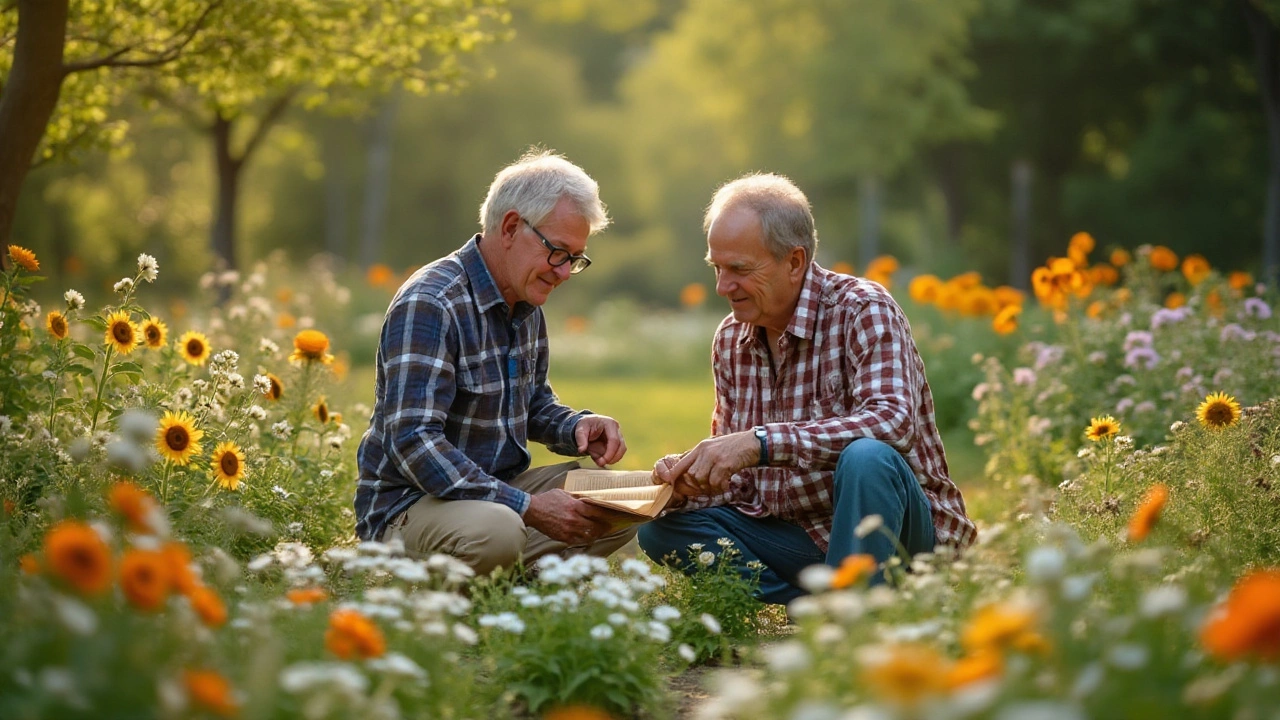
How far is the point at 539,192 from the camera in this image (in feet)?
12.9

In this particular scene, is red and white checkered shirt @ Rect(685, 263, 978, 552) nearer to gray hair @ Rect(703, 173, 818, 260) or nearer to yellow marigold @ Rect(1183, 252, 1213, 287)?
gray hair @ Rect(703, 173, 818, 260)

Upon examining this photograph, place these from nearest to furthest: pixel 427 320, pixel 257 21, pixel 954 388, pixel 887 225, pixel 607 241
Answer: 1. pixel 427 320
2. pixel 257 21
3. pixel 954 388
4. pixel 887 225
5. pixel 607 241

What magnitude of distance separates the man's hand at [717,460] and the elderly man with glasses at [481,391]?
0.31 m

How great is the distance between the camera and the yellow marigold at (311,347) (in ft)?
15.3

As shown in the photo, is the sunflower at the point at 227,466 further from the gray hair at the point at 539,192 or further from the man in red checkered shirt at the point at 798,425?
the man in red checkered shirt at the point at 798,425

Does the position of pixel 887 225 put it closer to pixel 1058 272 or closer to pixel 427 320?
pixel 1058 272

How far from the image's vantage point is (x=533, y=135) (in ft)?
95.1

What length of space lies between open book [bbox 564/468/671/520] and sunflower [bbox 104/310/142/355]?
1.56m

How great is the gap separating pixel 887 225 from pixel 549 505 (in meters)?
25.4

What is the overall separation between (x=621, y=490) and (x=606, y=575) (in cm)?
80

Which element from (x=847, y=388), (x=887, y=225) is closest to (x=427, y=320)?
(x=847, y=388)

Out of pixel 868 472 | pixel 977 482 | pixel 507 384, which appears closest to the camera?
A: pixel 868 472

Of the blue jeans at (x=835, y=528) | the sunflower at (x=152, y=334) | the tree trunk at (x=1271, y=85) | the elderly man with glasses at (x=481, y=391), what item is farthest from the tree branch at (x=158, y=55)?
the tree trunk at (x=1271, y=85)

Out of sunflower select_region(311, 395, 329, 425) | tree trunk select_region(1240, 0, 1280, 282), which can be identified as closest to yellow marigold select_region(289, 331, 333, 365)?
sunflower select_region(311, 395, 329, 425)
